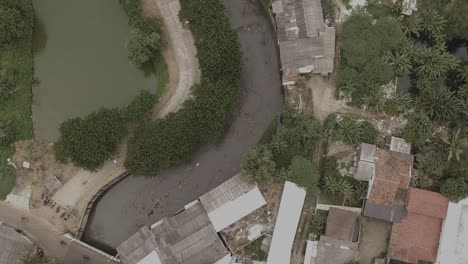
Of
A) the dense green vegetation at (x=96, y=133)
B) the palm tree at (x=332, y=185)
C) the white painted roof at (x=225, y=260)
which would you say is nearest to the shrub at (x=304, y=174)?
the palm tree at (x=332, y=185)

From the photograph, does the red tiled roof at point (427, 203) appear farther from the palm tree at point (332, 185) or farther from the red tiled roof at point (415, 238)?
the palm tree at point (332, 185)

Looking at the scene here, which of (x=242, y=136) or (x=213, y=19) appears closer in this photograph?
(x=213, y=19)

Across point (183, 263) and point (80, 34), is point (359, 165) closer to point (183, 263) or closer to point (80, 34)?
point (183, 263)

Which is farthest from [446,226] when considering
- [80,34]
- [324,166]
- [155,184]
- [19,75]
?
[19,75]

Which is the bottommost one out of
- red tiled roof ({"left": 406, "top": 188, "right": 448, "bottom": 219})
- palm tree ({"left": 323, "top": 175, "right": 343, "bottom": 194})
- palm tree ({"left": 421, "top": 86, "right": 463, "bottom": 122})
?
red tiled roof ({"left": 406, "top": 188, "right": 448, "bottom": 219})

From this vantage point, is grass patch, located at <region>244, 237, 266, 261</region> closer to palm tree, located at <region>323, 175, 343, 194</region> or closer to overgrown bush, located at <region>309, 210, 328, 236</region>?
overgrown bush, located at <region>309, 210, 328, 236</region>

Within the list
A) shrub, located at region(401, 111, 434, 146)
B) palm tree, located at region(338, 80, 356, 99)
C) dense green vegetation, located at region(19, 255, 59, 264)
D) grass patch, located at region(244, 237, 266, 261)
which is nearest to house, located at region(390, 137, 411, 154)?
shrub, located at region(401, 111, 434, 146)

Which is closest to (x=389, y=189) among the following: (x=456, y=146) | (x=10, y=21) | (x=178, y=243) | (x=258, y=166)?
(x=456, y=146)
